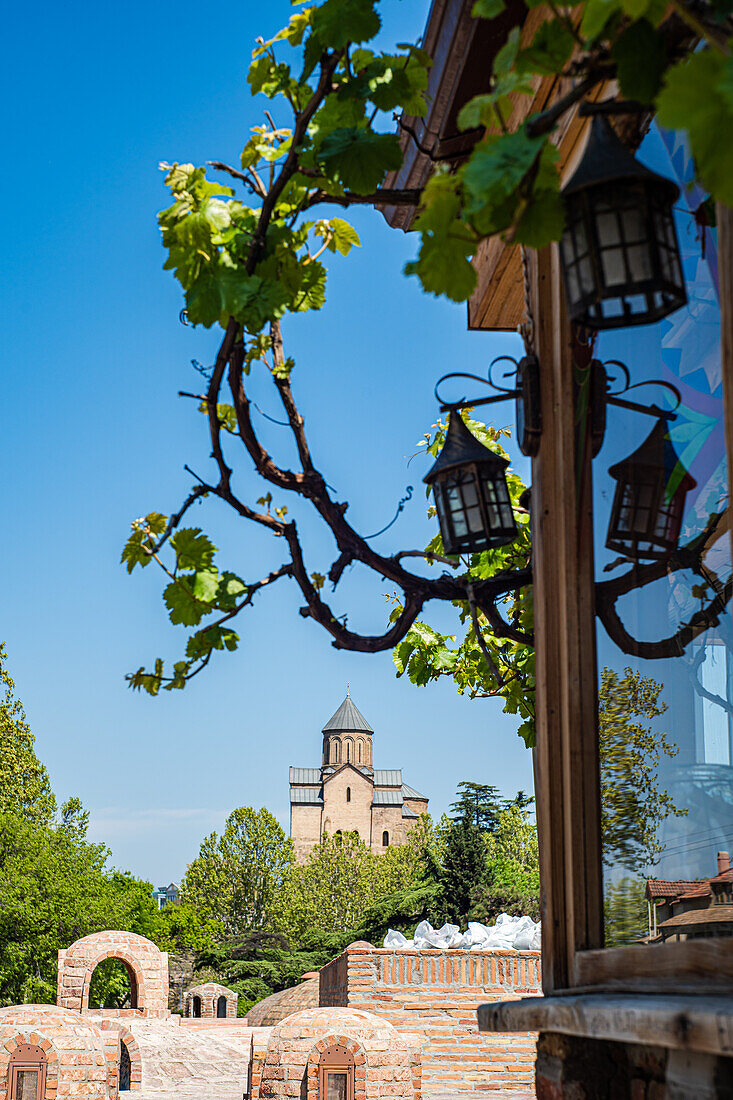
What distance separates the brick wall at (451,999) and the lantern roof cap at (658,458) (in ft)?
37.8

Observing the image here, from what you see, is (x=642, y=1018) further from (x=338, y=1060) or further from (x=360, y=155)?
(x=338, y=1060)

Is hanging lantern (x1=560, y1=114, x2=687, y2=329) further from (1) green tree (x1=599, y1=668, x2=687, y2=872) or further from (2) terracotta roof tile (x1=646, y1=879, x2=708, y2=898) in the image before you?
(2) terracotta roof tile (x1=646, y1=879, x2=708, y2=898)

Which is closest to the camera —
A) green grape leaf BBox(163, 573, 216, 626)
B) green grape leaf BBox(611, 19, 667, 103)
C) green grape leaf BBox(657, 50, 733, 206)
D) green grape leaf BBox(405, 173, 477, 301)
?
green grape leaf BBox(657, 50, 733, 206)

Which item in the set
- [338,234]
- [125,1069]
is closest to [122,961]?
[125,1069]

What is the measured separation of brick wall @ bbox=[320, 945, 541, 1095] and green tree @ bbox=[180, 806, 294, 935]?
32.1 meters

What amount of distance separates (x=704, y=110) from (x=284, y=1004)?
2733 centimetres

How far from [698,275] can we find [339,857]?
48.2m

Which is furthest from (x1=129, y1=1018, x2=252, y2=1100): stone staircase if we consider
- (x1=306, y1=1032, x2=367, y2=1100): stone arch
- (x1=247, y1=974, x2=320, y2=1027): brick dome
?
(x1=306, y1=1032, x2=367, y2=1100): stone arch

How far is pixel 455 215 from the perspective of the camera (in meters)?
1.68

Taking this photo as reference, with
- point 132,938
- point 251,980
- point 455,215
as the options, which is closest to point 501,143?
point 455,215

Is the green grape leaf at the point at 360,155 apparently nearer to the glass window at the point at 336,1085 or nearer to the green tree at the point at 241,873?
the glass window at the point at 336,1085

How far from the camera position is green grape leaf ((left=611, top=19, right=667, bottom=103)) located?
4.85 feet

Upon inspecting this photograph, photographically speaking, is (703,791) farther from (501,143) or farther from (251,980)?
(251,980)

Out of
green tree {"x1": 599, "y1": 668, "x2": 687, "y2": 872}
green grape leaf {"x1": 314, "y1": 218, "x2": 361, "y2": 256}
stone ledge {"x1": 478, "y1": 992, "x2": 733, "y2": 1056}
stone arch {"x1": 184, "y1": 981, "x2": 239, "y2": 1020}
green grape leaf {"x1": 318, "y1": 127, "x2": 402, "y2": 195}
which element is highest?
green grape leaf {"x1": 314, "y1": 218, "x2": 361, "y2": 256}
